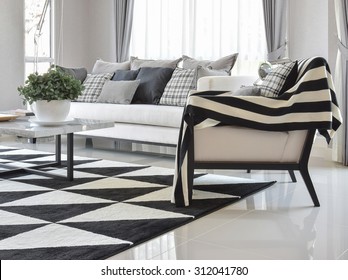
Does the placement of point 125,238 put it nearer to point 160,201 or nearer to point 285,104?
point 160,201

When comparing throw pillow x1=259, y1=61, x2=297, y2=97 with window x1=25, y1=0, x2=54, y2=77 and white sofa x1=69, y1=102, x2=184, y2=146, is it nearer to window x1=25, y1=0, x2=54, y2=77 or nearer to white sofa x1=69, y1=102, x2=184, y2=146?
white sofa x1=69, y1=102, x2=184, y2=146

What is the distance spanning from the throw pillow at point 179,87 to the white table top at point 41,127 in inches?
54.0

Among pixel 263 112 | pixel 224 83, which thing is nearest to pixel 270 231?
pixel 263 112

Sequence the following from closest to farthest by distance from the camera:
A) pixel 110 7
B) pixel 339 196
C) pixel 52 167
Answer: pixel 339 196, pixel 52 167, pixel 110 7

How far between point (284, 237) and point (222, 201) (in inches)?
28.0

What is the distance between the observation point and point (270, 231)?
267 centimetres

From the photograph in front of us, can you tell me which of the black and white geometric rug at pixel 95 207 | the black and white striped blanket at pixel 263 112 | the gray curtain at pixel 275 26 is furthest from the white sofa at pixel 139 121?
the black and white striped blanket at pixel 263 112

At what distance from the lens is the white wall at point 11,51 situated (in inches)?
256

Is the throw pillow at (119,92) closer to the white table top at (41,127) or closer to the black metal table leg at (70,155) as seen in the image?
the white table top at (41,127)

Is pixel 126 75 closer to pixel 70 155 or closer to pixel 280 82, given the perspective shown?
pixel 70 155

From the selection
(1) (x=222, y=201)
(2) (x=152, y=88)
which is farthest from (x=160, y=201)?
(2) (x=152, y=88)

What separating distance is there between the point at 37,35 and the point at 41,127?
3478mm

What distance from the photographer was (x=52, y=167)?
14.0ft

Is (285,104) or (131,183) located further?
(131,183)
